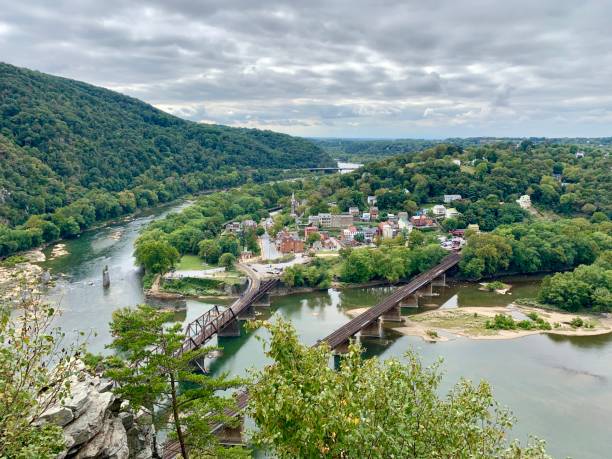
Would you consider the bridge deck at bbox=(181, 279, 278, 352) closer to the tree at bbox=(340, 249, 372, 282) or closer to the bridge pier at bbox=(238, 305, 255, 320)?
the bridge pier at bbox=(238, 305, 255, 320)

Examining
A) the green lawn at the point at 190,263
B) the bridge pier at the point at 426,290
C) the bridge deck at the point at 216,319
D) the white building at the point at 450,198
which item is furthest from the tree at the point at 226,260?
the white building at the point at 450,198

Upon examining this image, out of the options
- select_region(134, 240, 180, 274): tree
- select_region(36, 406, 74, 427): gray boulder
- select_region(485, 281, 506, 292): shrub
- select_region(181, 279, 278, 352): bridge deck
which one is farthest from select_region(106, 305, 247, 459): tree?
select_region(485, 281, 506, 292): shrub

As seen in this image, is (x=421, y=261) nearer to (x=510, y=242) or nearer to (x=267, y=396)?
(x=510, y=242)

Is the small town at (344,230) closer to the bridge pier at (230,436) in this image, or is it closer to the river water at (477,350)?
the river water at (477,350)

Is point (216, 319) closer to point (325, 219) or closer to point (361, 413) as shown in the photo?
point (361, 413)

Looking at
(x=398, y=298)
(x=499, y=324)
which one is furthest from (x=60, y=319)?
(x=499, y=324)

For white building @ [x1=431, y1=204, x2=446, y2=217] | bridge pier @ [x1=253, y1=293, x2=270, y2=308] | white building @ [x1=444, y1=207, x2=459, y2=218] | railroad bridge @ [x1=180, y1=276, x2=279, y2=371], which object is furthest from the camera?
white building @ [x1=431, y1=204, x2=446, y2=217]

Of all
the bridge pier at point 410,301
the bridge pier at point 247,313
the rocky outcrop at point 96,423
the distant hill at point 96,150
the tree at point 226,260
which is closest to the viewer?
the rocky outcrop at point 96,423
